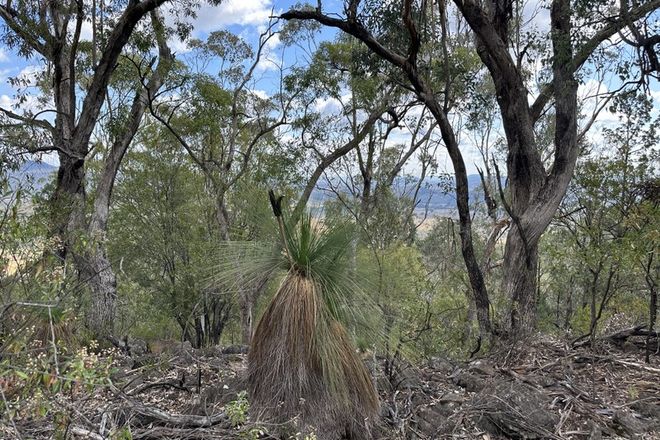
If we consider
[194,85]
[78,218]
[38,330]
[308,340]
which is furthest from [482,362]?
[194,85]

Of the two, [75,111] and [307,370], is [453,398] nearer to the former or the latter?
[307,370]

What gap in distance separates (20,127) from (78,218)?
65.8 inches

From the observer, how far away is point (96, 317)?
→ 17.9ft

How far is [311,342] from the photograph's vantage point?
2.37 metres

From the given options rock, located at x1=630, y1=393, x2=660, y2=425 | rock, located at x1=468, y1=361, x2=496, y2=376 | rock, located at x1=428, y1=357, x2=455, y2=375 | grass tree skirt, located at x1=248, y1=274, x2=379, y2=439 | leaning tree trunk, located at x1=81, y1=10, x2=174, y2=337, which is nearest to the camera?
grass tree skirt, located at x1=248, y1=274, x2=379, y2=439

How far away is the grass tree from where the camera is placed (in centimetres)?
235

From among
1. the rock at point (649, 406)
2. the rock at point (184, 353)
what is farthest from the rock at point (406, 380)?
the rock at point (184, 353)

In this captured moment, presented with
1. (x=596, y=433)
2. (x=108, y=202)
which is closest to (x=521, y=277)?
(x=596, y=433)

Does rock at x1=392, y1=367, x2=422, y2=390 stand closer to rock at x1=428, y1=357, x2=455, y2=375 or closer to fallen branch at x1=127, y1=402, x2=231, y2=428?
rock at x1=428, y1=357, x2=455, y2=375

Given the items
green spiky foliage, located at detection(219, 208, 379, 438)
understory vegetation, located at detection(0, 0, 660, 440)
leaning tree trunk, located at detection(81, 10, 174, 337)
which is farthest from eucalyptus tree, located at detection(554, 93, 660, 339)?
leaning tree trunk, located at detection(81, 10, 174, 337)

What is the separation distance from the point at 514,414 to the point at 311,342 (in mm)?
1488

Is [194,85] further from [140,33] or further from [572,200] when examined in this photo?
[572,200]

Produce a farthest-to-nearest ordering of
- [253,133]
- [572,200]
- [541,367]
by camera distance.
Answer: [253,133]
[572,200]
[541,367]

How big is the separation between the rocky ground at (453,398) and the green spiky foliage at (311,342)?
0.72 feet
